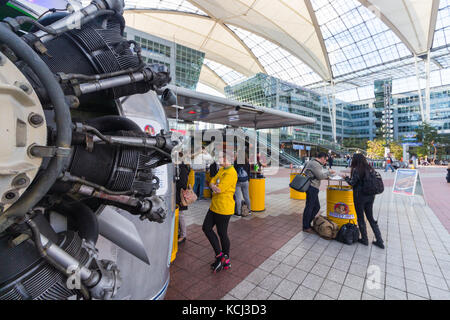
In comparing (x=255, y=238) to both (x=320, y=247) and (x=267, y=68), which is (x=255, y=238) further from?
(x=267, y=68)

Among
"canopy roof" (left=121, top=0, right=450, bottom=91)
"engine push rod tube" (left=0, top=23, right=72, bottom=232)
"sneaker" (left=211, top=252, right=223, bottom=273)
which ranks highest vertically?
"canopy roof" (left=121, top=0, right=450, bottom=91)

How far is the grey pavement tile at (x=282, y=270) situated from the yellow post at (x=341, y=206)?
7.08 feet

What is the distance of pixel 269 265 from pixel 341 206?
244cm

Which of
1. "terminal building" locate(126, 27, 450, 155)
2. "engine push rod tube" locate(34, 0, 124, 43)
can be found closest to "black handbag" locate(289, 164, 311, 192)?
"engine push rod tube" locate(34, 0, 124, 43)

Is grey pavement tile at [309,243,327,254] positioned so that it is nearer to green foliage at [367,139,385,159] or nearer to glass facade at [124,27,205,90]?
glass facade at [124,27,205,90]

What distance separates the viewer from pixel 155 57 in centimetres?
2903

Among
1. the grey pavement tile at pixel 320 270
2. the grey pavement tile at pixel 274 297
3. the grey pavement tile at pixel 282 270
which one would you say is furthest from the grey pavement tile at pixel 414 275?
the grey pavement tile at pixel 274 297

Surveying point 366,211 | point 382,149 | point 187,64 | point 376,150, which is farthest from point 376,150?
point 366,211

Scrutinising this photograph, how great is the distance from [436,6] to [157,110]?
40057 millimetres

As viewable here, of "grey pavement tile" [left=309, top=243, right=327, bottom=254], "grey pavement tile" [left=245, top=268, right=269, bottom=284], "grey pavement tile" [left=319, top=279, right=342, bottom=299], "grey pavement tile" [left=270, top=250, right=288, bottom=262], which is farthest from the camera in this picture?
"grey pavement tile" [left=309, top=243, right=327, bottom=254]

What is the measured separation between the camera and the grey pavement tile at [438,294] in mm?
2924

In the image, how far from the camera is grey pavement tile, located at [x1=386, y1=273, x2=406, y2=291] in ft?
10.3

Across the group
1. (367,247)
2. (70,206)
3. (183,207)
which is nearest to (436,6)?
(367,247)

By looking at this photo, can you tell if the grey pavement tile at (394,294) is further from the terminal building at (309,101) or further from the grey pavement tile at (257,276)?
the terminal building at (309,101)
